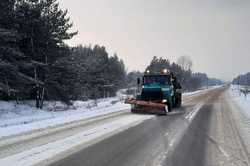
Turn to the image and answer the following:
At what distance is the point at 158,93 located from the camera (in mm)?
22094

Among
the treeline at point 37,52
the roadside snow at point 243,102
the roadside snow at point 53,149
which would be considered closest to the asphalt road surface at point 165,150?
the roadside snow at point 53,149

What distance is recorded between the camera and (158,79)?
2312 centimetres

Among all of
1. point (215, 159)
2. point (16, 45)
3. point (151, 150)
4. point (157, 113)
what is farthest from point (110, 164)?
point (16, 45)

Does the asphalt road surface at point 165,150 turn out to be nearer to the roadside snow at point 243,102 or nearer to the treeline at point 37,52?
the roadside snow at point 243,102

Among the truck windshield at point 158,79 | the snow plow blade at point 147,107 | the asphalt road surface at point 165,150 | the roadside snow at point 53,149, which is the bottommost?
the asphalt road surface at point 165,150

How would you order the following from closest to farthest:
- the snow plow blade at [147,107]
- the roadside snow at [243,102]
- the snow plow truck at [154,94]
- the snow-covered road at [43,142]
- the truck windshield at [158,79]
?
the snow-covered road at [43,142]
the snow plow blade at [147,107]
the snow plow truck at [154,94]
the roadside snow at [243,102]
the truck windshield at [158,79]

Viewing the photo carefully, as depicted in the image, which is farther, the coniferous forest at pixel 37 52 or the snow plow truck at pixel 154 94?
the snow plow truck at pixel 154 94

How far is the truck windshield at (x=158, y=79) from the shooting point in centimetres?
2302

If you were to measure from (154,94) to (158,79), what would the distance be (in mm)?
1501

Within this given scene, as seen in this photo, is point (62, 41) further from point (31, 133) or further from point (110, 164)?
point (110, 164)

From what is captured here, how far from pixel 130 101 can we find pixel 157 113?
6.77 feet

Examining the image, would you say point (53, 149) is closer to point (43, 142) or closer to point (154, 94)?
point (43, 142)

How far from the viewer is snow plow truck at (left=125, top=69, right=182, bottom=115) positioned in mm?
21016

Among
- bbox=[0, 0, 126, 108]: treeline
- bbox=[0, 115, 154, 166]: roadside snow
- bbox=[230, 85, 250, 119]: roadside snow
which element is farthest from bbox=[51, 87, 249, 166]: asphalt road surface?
bbox=[0, 0, 126, 108]: treeline
